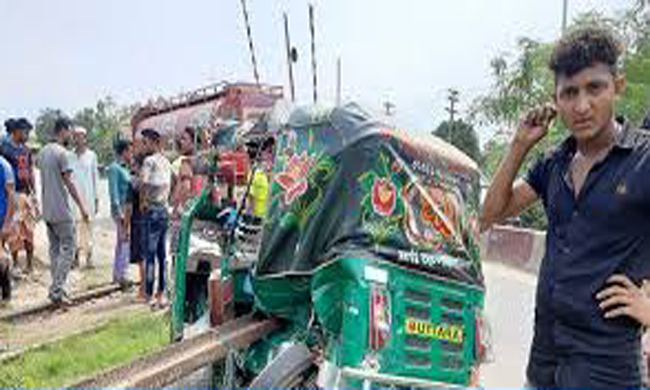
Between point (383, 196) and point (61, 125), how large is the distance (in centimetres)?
497

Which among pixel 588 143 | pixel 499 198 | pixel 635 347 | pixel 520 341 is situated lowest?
pixel 520 341

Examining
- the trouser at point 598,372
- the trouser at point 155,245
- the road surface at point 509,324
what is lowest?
the road surface at point 509,324

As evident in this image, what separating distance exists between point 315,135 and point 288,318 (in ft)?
2.67

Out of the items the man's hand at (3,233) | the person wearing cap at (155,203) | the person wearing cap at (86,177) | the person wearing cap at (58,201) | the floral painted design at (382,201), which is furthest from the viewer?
the person wearing cap at (86,177)

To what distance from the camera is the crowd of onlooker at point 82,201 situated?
21.0ft

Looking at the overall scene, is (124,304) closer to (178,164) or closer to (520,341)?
(178,164)

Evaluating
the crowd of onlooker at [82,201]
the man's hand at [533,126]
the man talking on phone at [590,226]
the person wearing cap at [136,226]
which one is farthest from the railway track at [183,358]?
the person wearing cap at [136,226]

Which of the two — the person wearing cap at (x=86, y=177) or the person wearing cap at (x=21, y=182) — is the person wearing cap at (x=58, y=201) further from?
the person wearing cap at (x=86, y=177)

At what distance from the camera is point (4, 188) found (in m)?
5.88

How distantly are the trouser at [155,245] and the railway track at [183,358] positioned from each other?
3955mm

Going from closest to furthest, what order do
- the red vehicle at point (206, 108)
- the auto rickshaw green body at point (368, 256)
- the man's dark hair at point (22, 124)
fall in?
the auto rickshaw green body at point (368, 256), the man's dark hair at point (22, 124), the red vehicle at point (206, 108)

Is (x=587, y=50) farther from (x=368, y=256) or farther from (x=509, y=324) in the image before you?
(x=509, y=324)

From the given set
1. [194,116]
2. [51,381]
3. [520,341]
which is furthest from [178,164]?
[194,116]

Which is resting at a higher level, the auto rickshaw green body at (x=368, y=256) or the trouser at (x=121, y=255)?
the auto rickshaw green body at (x=368, y=256)
